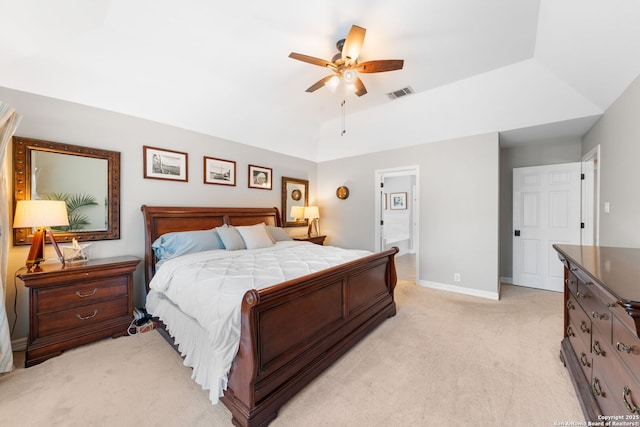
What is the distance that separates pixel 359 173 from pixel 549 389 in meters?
3.94

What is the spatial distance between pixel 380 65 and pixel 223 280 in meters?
2.36

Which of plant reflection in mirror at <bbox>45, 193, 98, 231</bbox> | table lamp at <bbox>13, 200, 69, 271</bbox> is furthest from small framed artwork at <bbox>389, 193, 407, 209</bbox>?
table lamp at <bbox>13, 200, 69, 271</bbox>

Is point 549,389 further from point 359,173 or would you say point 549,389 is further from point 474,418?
point 359,173

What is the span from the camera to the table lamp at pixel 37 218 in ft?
6.93

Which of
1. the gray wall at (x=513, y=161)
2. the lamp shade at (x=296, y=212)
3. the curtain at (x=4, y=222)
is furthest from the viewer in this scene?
the lamp shade at (x=296, y=212)

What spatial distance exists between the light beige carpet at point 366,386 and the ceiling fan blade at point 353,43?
2723mm

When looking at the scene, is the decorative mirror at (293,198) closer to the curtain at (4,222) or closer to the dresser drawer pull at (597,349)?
the curtain at (4,222)

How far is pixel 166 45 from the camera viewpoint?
8.08ft

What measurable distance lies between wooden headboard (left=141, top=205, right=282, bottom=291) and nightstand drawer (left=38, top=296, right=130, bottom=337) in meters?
0.42

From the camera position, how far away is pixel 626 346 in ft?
3.39

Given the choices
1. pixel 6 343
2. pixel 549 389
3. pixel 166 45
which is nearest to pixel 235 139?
pixel 166 45

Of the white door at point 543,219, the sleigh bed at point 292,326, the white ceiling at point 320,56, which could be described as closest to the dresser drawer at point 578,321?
the sleigh bed at point 292,326

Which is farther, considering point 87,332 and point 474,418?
point 87,332

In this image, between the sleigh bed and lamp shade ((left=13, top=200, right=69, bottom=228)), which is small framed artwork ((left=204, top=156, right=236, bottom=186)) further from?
lamp shade ((left=13, top=200, right=69, bottom=228))
